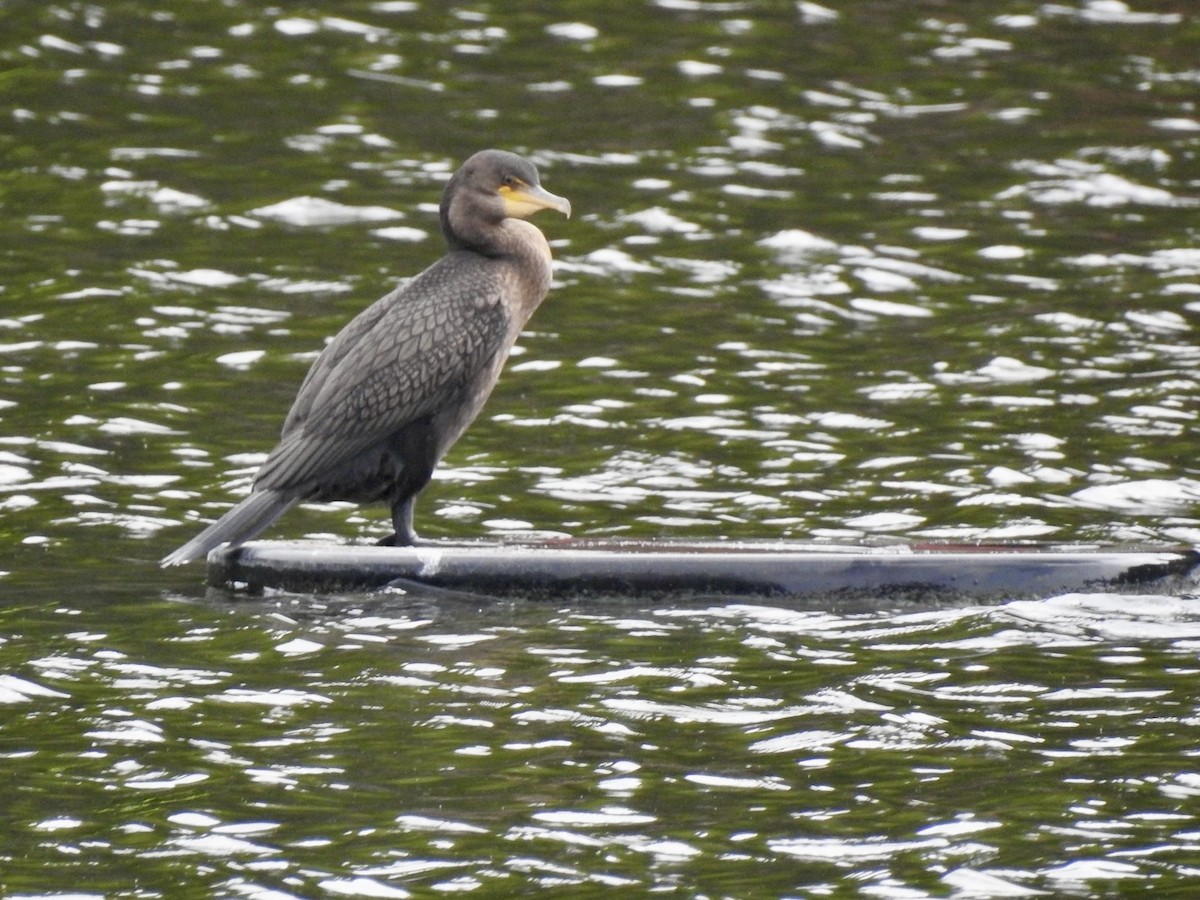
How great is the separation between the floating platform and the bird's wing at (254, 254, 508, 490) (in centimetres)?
34

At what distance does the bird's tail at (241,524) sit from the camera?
7723 millimetres

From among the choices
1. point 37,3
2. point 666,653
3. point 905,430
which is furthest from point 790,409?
point 37,3

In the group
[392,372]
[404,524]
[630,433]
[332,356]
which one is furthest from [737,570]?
[630,433]

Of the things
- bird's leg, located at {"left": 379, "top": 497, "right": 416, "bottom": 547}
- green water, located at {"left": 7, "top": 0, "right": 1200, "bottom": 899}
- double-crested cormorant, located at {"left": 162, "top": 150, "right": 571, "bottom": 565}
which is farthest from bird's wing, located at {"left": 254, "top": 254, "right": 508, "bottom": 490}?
green water, located at {"left": 7, "top": 0, "right": 1200, "bottom": 899}

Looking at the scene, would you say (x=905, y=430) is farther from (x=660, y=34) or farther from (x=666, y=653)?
(x=660, y=34)

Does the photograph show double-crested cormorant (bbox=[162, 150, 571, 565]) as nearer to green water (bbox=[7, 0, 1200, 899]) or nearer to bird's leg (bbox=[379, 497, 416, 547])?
bird's leg (bbox=[379, 497, 416, 547])

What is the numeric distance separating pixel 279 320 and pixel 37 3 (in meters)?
6.39

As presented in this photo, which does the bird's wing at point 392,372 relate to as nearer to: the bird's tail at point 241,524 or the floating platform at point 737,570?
the bird's tail at point 241,524

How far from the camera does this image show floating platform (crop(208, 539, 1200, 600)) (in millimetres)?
7637

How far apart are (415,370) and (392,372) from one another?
82 millimetres

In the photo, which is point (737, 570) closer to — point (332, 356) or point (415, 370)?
point (415, 370)

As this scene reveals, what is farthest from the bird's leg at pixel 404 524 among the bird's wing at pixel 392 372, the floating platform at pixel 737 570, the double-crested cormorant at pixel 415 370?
the bird's wing at pixel 392 372

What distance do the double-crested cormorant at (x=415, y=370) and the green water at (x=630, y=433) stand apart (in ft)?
1.52

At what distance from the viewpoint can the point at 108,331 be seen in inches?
453
